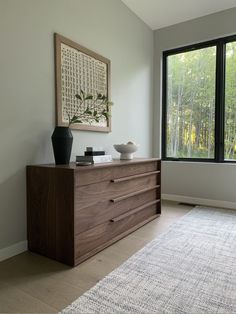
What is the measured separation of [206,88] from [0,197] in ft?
10.2

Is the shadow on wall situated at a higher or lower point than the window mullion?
lower

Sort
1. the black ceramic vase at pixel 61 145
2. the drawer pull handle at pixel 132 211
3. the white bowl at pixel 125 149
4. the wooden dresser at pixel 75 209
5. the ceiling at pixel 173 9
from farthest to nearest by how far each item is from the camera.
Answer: the ceiling at pixel 173 9
the white bowl at pixel 125 149
the drawer pull handle at pixel 132 211
the black ceramic vase at pixel 61 145
the wooden dresser at pixel 75 209

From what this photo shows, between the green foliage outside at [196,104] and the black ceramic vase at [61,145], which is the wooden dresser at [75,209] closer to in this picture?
the black ceramic vase at [61,145]

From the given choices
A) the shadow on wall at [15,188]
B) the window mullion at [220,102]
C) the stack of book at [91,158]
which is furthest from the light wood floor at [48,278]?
the window mullion at [220,102]

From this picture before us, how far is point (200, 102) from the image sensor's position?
3621mm

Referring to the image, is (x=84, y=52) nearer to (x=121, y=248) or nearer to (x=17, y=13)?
(x=17, y=13)

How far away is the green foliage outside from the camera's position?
3.41 m

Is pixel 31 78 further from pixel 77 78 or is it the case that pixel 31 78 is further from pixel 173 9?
pixel 173 9

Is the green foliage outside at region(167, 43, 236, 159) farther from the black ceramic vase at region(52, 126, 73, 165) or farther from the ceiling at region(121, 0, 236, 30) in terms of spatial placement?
the black ceramic vase at region(52, 126, 73, 165)

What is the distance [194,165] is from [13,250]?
2.69 m

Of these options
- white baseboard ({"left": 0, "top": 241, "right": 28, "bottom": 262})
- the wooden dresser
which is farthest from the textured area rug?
white baseboard ({"left": 0, "top": 241, "right": 28, "bottom": 262})

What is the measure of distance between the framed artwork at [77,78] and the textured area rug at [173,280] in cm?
141

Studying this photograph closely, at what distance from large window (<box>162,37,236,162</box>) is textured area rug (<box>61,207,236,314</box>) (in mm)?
1549

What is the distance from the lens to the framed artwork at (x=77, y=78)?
7.45 ft
